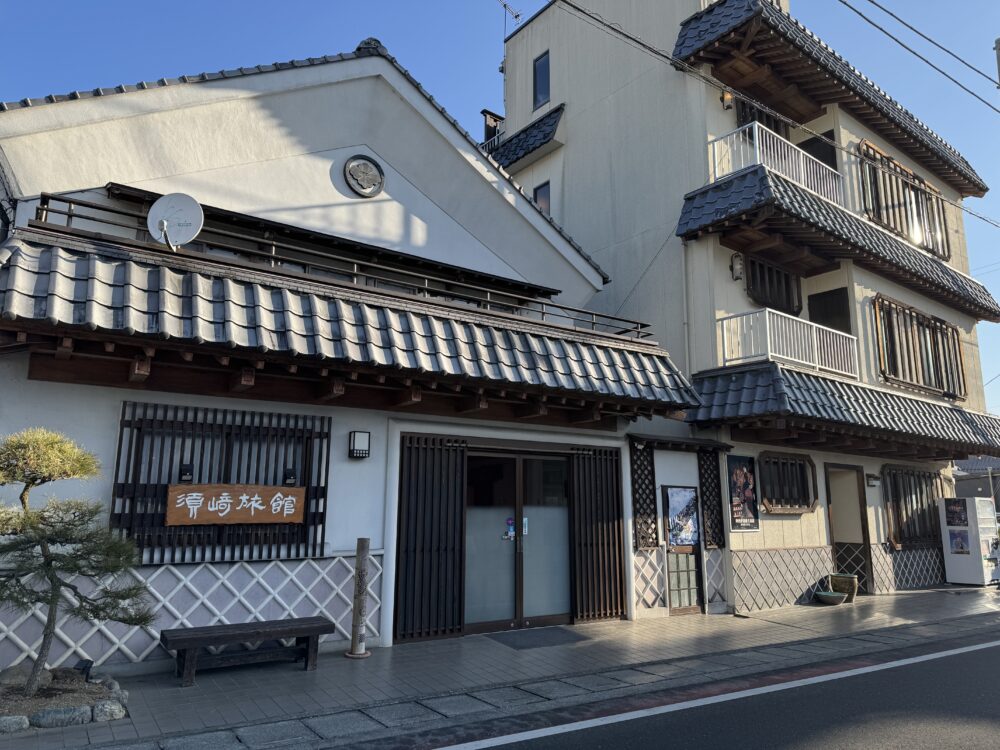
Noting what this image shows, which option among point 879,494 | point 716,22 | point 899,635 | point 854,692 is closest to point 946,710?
point 854,692

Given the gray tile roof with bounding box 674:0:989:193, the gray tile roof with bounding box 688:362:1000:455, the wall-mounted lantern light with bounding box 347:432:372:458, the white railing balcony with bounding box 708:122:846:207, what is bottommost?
the wall-mounted lantern light with bounding box 347:432:372:458

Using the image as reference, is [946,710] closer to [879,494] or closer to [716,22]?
[879,494]

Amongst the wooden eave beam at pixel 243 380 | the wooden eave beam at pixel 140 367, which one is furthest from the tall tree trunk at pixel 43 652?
the wooden eave beam at pixel 243 380

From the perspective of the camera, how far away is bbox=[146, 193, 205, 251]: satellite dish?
24.0 ft

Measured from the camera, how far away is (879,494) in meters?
15.6

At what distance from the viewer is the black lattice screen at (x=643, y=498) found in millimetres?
11055

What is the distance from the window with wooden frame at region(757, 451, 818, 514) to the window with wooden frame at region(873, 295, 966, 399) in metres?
3.11

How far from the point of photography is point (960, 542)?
16.2 meters

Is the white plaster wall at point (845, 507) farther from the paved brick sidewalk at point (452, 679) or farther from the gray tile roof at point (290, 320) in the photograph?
the gray tile roof at point (290, 320)

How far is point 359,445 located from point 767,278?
31.7ft

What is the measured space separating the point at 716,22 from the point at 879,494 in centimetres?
1081

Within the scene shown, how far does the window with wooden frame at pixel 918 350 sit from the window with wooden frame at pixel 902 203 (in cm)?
194

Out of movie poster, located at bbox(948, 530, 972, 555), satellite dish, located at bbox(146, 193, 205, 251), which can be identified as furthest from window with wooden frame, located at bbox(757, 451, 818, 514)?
satellite dish, located at bbox(146, 193, 205, 251)

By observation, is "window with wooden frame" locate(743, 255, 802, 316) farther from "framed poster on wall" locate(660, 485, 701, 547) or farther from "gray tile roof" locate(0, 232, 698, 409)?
"gray tile roof" locate(0, 232, 698, 409)
